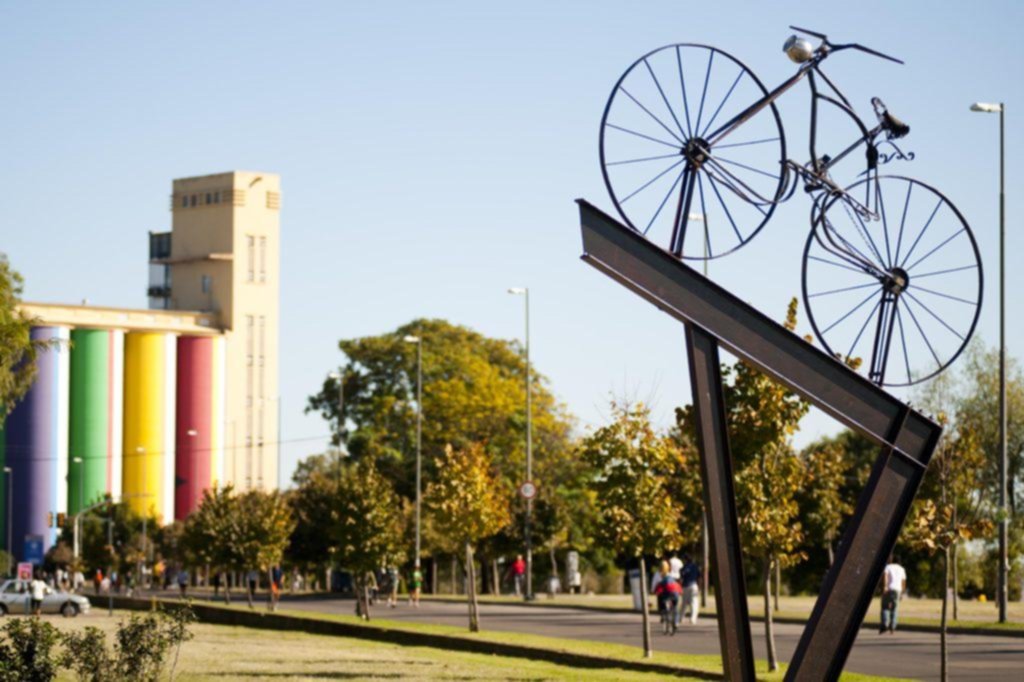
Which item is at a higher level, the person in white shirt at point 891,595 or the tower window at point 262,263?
the tower window at point 262,263

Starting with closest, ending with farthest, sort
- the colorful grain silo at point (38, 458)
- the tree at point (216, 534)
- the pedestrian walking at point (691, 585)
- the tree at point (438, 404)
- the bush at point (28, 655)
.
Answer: the bush at point (28, 655) < the pedestrian walking at point (691, 585) < the tree at point (216, 534) < the tree at point (438, 404) < the colorful grain silo at point (38, 458)

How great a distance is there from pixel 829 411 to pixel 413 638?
2331cm

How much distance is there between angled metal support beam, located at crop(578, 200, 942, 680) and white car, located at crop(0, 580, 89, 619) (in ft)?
145

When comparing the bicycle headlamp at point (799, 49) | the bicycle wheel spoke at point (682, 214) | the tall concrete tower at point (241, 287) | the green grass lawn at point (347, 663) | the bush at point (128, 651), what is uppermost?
the tall concrete tower at point (241, 287)

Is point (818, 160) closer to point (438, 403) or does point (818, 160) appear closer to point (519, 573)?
point (519, 573)

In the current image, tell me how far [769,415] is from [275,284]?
96.2m

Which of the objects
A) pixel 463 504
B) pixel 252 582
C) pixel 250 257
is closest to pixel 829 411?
pixel 463 504

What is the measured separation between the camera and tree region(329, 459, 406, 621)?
4803 centimetres

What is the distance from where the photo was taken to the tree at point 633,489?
100 feet

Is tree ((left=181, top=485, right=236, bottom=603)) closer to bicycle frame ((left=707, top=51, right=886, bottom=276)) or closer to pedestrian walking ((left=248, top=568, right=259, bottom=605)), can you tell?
pedestrian walking ((left=248, top=568, right=259, bottom=605))

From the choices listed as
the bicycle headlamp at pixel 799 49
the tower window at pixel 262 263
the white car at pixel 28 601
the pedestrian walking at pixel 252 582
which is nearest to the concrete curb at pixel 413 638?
the pedestrian walking at pixel 252 582

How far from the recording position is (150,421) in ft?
362

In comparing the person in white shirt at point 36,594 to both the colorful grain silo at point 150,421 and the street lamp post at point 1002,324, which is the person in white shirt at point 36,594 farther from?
the colorful grain silo at point 150,421

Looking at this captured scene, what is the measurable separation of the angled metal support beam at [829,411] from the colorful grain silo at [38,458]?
9329 centimetres
